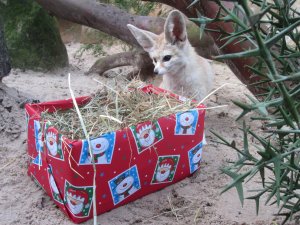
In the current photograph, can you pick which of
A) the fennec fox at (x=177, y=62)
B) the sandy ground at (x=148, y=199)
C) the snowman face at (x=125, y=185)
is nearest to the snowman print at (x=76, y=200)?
the sandy ground at (x=148, y=199)

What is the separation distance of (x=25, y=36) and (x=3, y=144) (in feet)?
8.21

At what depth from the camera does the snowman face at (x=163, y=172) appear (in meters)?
2.45

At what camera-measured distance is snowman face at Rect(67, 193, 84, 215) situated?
2111 millimetres

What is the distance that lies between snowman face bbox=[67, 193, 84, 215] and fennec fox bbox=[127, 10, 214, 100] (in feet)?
5.84

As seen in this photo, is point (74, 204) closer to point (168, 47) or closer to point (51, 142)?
point (51, 142)

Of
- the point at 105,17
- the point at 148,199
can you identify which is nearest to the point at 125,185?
the point at 148,199

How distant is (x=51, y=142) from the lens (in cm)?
212

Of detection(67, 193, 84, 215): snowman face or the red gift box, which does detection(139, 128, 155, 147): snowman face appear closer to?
the red gift box

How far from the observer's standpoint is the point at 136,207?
2354mm

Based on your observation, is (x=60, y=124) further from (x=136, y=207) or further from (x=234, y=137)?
(x=234, y=137)

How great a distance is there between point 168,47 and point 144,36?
0.26m

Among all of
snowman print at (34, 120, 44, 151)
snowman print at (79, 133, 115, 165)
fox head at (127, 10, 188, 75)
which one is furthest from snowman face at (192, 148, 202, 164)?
fox head at (127, 10, 188, 75)

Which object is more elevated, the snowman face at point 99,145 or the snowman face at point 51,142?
the snowman face at point 99,145

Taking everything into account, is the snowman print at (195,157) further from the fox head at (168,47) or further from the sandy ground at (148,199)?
the fox head at (168,47)
